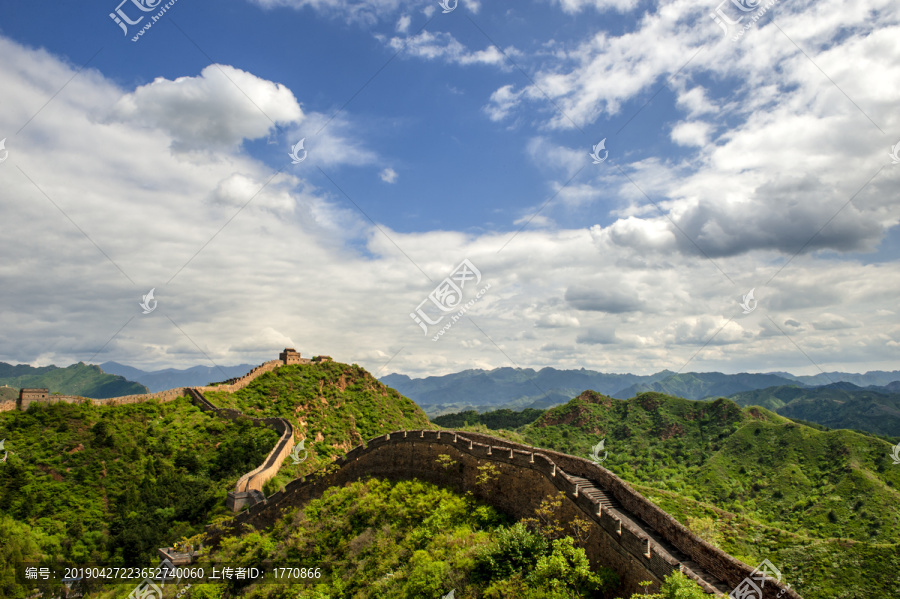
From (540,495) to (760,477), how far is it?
227 feet

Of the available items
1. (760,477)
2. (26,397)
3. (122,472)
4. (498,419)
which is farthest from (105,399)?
(498,419)

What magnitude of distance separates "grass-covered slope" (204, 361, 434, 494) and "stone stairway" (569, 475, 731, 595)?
104 feet

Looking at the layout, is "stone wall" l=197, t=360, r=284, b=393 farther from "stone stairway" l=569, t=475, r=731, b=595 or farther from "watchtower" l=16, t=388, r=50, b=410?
"stone stairway" l=569, t=475, r=731, b=595

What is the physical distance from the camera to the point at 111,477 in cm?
4022

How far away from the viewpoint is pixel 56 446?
4069 cm

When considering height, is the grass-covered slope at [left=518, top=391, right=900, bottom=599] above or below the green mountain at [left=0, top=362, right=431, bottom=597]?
below

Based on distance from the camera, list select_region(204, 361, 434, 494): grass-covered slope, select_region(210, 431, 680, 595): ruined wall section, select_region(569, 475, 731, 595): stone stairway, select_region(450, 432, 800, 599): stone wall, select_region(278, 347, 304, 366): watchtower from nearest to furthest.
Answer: select_region(450, 432, 800, 599): stone wall
select_region(569, 475, 731, 595): stone stairway
select_region(210, 431, 680, 595): ruined wall section
select_region(204, 361, 434, 494): grass-covered slope
select_region(278, 347, 304, 366): watchtower

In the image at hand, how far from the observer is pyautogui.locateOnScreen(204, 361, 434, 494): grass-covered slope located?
5419 cm

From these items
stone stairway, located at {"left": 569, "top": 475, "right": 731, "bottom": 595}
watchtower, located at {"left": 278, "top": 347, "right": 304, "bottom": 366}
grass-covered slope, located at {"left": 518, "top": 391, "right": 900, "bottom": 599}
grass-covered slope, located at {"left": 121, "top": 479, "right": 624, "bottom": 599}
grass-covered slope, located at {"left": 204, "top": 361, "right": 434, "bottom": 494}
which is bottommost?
grass-covered slope, located at {"left": 518, "top": 391, "right": 900, "bottom": 599}

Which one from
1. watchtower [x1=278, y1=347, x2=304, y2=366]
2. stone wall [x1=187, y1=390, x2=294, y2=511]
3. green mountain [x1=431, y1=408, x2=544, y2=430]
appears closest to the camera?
stone wall [x1=187, y1=390, x2=294, y2=511]

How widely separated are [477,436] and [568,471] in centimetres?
763

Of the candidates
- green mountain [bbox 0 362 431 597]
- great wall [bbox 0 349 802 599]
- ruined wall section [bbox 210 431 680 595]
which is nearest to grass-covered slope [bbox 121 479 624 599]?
ruined wall section [bbox 210 431 680 595]

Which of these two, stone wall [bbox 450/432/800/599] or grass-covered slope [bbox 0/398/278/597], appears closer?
stone wall [bbox 450/432/800/599]

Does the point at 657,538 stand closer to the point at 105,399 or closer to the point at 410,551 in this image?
the point at 410,551
